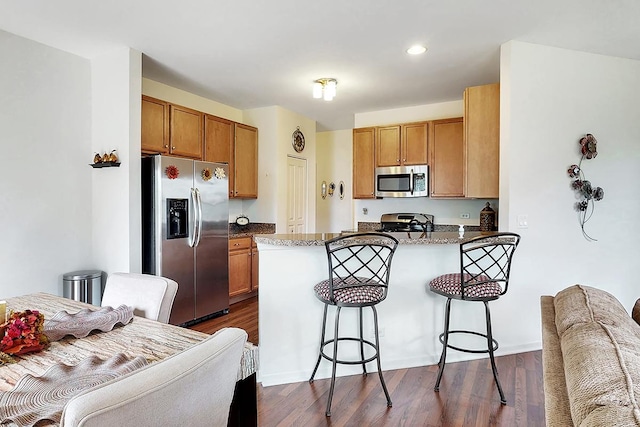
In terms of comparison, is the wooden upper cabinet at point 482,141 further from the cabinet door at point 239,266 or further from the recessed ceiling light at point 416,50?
the cabinet door at point 239,266

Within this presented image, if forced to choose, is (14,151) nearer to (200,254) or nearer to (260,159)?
(200,254)

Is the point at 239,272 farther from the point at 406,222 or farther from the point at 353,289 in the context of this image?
the point at 353,289

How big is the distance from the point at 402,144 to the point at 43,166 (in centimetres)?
401

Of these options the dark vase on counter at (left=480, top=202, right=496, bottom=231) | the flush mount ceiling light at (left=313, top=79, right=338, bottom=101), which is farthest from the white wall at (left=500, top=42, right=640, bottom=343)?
the flush mount ceiling light at (left=313, top=79, right=338, bottom=101)

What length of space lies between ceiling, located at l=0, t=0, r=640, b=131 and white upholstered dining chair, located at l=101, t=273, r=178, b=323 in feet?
6.22

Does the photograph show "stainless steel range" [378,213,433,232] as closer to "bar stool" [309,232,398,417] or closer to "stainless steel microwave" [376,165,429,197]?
"stainless steel microwave" [376,165,429,197]

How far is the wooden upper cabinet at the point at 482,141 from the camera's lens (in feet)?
11.3

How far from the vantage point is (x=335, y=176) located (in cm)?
698

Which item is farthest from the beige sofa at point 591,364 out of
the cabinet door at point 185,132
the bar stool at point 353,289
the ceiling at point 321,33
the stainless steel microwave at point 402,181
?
the cabinet door at point 185,132

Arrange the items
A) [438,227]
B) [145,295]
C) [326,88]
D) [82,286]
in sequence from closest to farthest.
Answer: [145,295], [82,286], [326,88], [438,227]

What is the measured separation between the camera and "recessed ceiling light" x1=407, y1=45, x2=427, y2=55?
324cm

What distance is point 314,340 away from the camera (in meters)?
2.63

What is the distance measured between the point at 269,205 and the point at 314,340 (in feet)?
9.86

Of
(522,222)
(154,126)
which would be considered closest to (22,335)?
(154,126)
